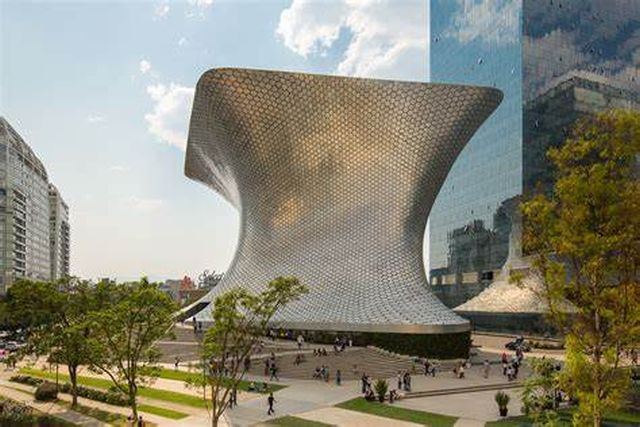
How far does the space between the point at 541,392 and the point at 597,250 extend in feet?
54.6

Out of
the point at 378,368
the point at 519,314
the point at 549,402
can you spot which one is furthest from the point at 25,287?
the point at 519,314

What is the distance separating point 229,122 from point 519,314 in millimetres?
36056

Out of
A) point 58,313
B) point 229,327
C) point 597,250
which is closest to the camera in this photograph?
point 597,250

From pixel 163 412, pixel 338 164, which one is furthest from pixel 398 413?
pixel 338 164

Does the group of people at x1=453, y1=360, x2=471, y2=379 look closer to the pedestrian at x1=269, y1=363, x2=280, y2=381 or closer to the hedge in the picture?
the pedestrian at x1=269, y1=363, x2=280, y2=381

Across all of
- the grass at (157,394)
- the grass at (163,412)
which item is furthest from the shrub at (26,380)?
the grass at (163,412)

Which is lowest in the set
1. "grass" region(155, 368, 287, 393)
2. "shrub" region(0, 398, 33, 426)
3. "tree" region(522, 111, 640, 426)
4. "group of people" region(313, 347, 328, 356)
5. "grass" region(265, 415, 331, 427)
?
"grass" region(155, 368, 287, 393)

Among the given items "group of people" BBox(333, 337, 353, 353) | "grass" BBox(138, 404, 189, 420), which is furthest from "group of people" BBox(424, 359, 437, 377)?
"grass" BBox(138, 404, 189, 420)

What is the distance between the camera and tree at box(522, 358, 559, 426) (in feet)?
44.1

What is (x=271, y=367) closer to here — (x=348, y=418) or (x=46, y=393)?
(x=348, y=418)

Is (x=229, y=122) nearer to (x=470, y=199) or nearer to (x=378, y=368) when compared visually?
(x=378, y=368)

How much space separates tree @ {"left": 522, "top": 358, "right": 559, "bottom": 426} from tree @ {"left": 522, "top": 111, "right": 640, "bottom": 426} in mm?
1078

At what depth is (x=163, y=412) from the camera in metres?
22.8

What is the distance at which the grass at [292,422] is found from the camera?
20.8 meters
